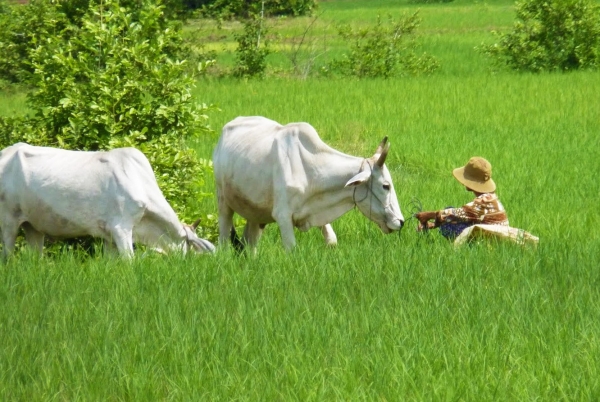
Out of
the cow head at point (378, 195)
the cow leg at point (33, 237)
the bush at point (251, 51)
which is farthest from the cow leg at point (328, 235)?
the bush at point (251, 51)

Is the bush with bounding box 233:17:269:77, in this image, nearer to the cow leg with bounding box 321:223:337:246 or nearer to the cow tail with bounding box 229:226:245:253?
the cow tail with bounding box 229:226:245:253

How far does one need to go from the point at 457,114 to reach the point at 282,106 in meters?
1.99

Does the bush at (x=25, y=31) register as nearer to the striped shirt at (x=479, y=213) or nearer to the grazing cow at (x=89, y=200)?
the grazing cow at (x=89, y=200)

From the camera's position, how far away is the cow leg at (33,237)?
687 centimetres

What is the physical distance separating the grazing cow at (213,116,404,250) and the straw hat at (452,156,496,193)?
0.42 metres

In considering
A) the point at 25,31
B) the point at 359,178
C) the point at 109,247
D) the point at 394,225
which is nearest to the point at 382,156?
the point at 359,178

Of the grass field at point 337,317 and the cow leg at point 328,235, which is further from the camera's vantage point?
the cow leg at point 328,235

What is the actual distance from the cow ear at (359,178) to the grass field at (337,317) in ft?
1.23

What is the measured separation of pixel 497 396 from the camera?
4.18 metres

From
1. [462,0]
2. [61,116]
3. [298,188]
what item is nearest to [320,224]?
[298,188]

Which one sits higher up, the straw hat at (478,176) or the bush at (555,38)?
the straw hat at (478,176)

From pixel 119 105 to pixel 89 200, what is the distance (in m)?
1.58

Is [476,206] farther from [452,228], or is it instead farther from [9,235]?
[9,235]

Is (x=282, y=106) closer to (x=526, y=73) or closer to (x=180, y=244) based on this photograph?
(x=526, y=73)
